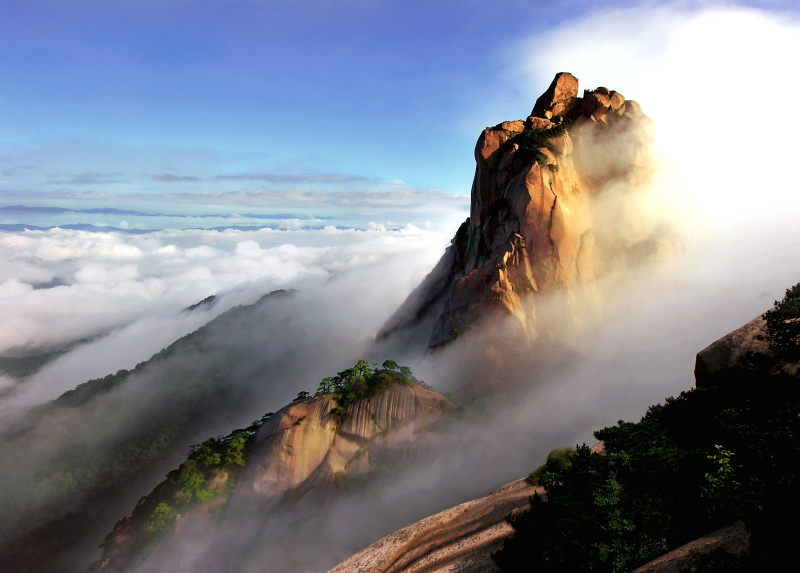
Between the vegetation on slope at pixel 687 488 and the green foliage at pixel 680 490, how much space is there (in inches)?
1.6

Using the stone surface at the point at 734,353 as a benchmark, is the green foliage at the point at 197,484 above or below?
below

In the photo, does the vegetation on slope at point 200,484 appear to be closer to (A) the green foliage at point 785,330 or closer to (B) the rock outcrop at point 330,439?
(B) the rock outcrop at point 330,439

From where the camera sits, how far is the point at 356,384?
3250cm

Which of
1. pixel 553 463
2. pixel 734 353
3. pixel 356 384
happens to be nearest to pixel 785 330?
pixel 734 353

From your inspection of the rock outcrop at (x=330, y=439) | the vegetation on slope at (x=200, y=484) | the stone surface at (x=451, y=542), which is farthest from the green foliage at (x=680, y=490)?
the vegetation on slope at (x=200, y=484)

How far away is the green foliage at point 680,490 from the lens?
1327 cm

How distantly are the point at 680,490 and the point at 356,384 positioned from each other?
902 inches

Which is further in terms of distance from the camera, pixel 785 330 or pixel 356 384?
pixel 356 384

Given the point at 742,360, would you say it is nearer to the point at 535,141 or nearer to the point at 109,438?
the point at 535,141

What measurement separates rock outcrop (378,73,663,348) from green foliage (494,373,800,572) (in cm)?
2419

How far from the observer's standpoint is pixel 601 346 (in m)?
44.6

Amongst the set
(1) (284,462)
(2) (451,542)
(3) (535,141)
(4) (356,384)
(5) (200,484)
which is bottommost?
(2) (451,542)

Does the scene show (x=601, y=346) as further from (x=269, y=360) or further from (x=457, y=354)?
(x=269, y=360)

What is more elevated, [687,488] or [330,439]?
[687,488]
